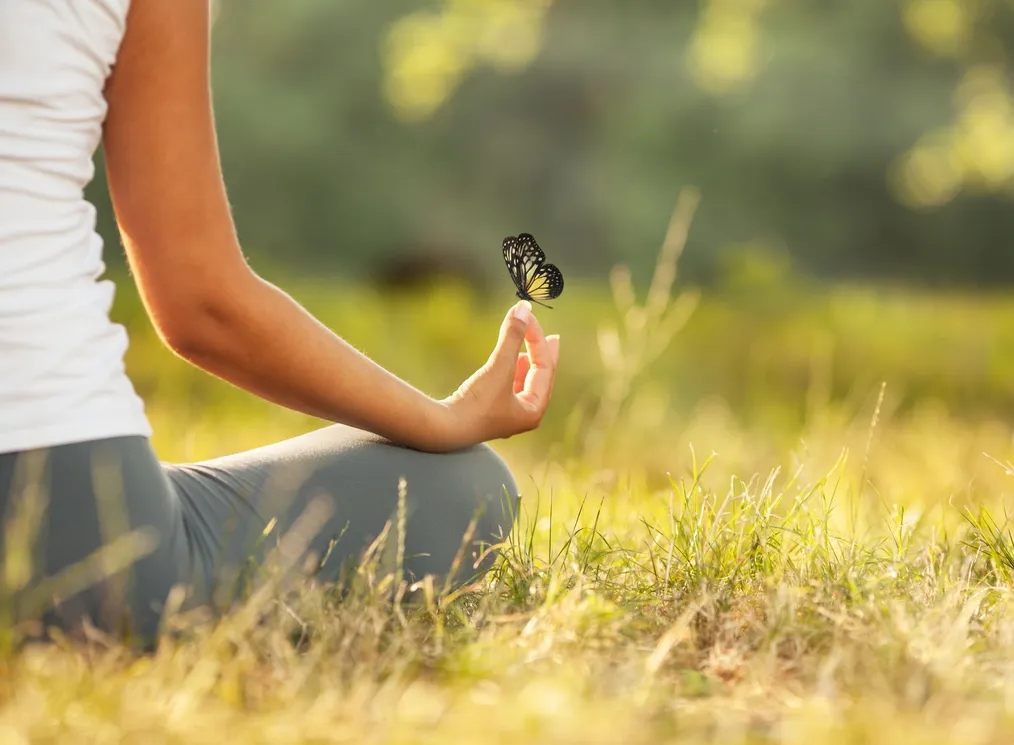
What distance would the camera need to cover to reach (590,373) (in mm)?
7422

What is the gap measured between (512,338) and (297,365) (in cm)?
32

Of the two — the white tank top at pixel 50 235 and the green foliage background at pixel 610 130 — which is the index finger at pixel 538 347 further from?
the green foliage background at pixel 610 130

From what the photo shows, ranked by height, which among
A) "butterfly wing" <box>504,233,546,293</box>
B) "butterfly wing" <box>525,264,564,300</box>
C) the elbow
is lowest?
the elbow

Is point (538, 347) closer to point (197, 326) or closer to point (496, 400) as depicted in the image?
point (496, 400)

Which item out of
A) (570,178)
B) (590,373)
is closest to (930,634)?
(590,373)

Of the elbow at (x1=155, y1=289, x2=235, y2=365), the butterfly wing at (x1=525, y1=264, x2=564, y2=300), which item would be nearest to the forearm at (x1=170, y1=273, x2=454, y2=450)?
the elbow at (x1=155, y1=289, x2=235, y2=365)

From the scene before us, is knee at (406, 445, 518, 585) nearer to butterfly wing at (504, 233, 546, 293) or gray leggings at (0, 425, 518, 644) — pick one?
gray leggings at (0, 425, 518, 644)

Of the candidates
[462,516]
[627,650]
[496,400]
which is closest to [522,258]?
[496,400]

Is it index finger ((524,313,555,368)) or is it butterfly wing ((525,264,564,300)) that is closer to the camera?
index finger ((524,313,555,368))

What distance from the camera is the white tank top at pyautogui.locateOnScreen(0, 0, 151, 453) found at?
1.35m

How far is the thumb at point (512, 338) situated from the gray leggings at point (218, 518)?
0.56 ft

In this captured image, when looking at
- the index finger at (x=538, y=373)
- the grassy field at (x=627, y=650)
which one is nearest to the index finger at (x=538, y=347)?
the index finger at (x=538, y=373)

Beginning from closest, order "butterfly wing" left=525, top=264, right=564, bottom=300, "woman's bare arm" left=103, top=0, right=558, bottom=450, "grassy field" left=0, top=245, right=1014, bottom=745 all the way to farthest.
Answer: "grassy field" left=0, top=245, right=1014, bottom=745
"woman's bare arm" left=103, top=0, right=558, bottom=450
"butterfly wing" left=525, top=264, right=564, bottom=300

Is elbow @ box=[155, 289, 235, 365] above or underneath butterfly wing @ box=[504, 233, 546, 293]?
underneath
